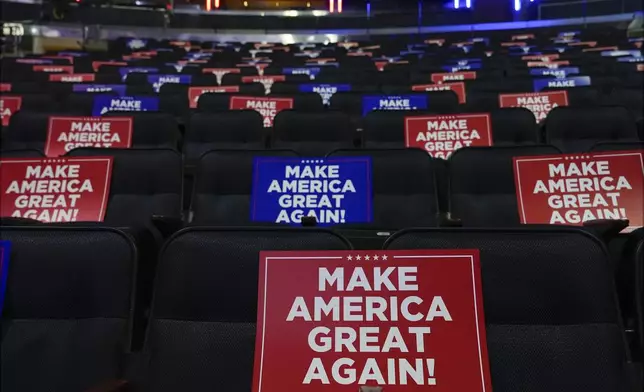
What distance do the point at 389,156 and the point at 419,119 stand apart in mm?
806

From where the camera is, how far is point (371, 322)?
39.3 inches

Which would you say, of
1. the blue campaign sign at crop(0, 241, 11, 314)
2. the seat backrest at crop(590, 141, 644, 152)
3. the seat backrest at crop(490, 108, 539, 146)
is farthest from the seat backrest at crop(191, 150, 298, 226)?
the seat backrest at crop(490, 108, 539, 146)

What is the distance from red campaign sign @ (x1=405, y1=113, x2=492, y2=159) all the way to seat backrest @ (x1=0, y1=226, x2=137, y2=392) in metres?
1.95

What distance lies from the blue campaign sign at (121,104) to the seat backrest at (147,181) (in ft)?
5.39

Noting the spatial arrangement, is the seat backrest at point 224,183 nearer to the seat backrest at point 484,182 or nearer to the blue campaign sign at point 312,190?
the blue campaign sign at point 312,190

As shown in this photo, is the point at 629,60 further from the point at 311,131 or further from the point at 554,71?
the point at 311,131

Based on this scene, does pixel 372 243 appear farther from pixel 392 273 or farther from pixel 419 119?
pixel 419 119

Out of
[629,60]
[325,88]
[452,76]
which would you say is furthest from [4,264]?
[629,60]

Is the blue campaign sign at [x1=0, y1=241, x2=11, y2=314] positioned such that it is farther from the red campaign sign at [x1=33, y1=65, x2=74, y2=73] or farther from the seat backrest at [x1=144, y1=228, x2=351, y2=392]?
the red campaign sign at [x1=33, y1=65, x2=74, y2=73]

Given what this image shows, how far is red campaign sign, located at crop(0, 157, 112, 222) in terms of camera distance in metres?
2.07

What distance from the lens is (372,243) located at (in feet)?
4.47

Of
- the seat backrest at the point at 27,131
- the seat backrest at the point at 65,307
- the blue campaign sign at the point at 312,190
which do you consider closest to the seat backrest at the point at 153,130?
the seat backrest at the point at 27,131

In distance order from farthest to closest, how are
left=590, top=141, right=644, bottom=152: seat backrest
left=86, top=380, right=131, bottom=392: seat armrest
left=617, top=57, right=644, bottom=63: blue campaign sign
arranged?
left=617, top=57, right=644, bottom=63: blue campaign sign < left=590, top=141, right=644, bottom=152: seat backrest < left=86, top=380, right=131, bottom=392: seat armrest

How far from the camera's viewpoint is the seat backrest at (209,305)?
3.37ft
